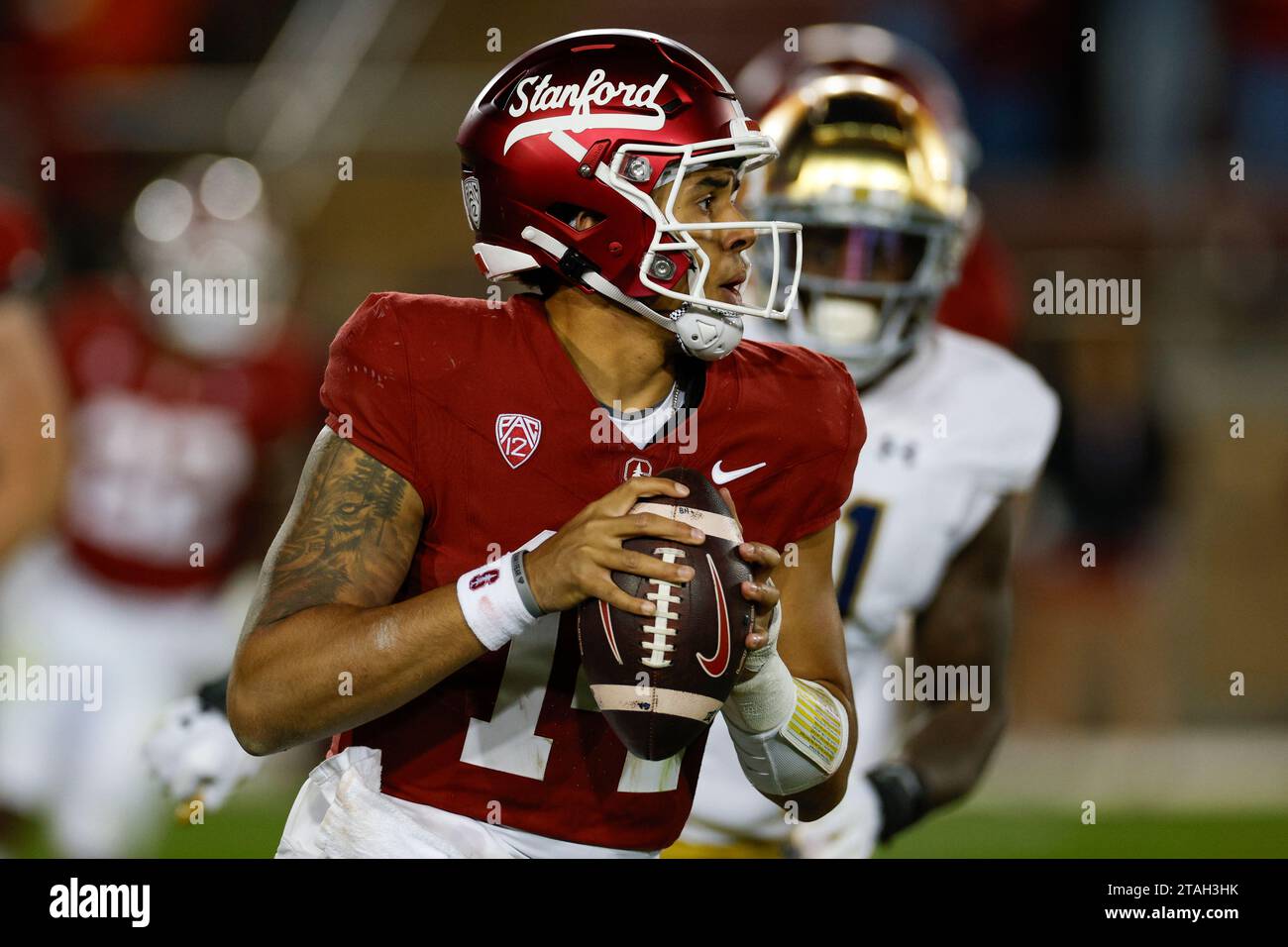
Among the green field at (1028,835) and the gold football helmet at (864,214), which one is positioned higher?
the gold football helmet at (864,214)

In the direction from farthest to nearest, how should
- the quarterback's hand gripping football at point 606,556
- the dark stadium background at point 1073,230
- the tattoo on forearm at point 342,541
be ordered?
the dark stadium background at point 1073,230 → the tattoo on forearm at point 342,541 → the quarterback's hand gripping football at point 606,556

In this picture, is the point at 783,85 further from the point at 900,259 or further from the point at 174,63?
the point at 174,63

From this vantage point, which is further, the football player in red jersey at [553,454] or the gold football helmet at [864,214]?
the gold football helmet at [864,214]

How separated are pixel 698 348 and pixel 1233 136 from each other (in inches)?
252

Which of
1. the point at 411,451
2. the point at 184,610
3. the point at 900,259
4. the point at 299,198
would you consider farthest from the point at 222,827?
the point at 411,451

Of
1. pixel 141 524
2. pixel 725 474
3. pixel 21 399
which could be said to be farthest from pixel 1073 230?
pixel 725 474

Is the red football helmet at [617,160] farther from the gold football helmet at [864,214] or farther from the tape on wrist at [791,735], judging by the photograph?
the gold football helmet at [864,214]

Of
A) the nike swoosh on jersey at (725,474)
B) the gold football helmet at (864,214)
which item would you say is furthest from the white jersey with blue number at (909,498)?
the nike swoosh on jersey at (725,474)

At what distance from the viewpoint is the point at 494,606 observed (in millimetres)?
2146

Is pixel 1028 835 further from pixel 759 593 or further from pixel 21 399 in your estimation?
pixel 759 593

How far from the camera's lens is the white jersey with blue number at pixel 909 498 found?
11.6 feet

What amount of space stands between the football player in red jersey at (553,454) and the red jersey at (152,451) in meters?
3.73

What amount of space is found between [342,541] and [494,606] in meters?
0.26
